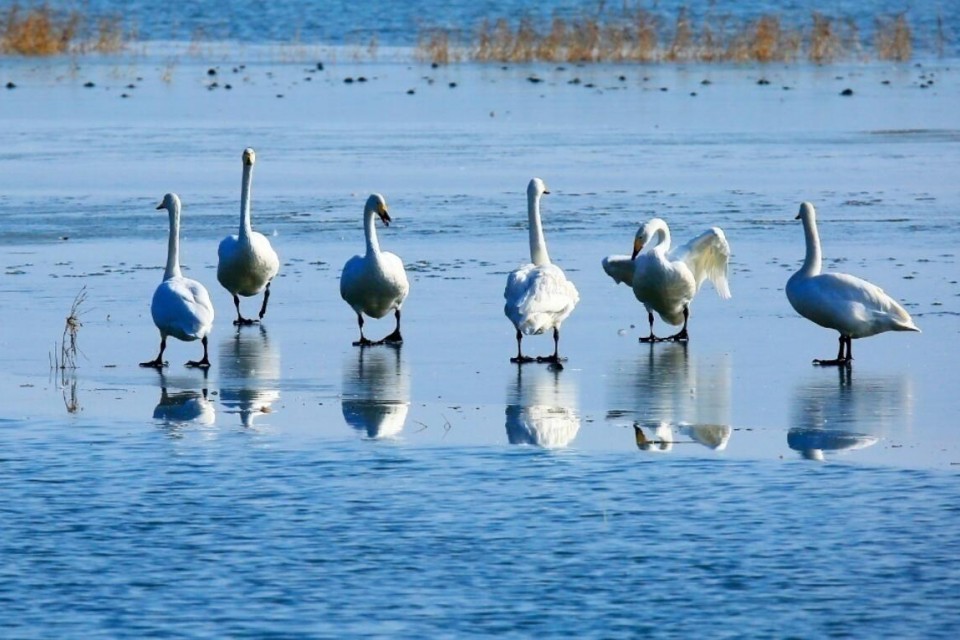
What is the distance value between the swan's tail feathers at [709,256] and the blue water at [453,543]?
3.92 meters

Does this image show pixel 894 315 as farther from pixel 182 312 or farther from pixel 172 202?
pixel 172 202

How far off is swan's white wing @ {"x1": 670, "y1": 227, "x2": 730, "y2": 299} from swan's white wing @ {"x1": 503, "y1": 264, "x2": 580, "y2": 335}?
1219mm

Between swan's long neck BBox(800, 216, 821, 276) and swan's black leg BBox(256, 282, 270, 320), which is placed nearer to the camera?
swan's long neck BBox(800, 216, 821, 276)

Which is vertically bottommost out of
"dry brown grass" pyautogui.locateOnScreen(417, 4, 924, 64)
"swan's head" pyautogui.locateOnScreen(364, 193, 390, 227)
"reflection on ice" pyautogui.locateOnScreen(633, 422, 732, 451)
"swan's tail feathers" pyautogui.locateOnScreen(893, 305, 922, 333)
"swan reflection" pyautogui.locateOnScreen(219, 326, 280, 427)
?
"reflection on ice" pyautogui.locateOnScreen(633, 422, 732, 451)

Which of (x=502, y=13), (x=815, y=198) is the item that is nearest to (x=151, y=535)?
(x=815, y=198)

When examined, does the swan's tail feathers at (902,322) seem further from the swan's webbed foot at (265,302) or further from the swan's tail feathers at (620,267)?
the swan's webbed foot at (265,302)

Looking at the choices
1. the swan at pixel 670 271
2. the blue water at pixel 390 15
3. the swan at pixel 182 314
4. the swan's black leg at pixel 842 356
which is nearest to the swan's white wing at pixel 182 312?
the swan at pixel 182 314

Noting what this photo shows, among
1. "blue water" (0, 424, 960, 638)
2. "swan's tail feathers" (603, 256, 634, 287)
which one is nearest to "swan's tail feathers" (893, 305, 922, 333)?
"swan's tail feathers" (603, 256, 634, 287)

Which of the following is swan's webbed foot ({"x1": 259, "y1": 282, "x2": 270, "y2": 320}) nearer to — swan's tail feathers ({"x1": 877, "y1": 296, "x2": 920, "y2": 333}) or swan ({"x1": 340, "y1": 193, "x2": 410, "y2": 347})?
swan ({"x1": 340, "y1": 193, "x2": 410, "y2": 347})

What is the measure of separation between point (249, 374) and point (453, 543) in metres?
3.46

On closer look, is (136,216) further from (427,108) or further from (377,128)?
(427,108)

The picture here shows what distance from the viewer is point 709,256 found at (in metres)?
12.4

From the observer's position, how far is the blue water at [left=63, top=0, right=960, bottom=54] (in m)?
54.3

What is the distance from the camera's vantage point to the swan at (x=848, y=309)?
10773 millimetres
